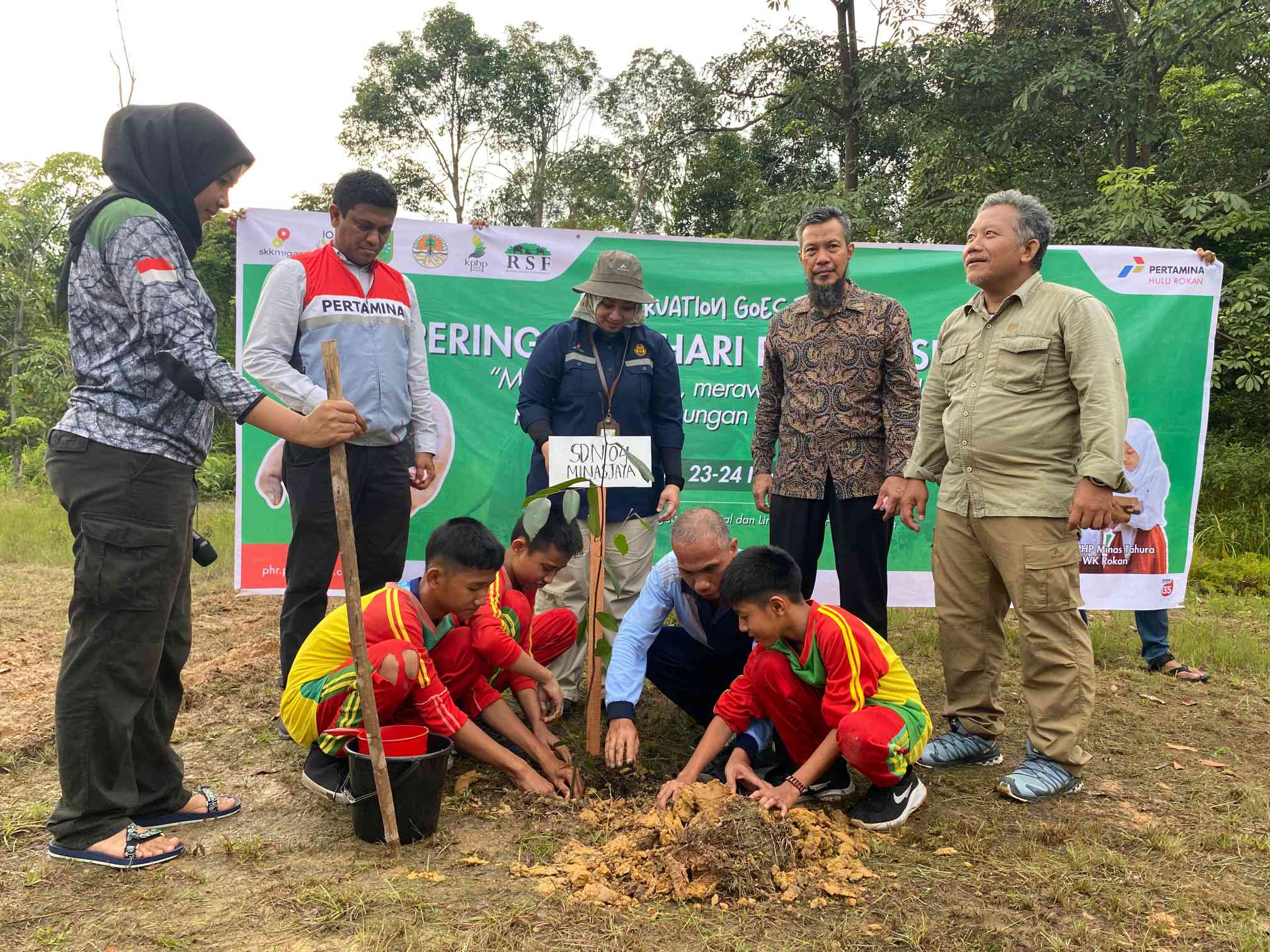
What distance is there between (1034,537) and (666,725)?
62.0 inches

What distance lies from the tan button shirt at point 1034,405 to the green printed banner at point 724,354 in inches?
77.1

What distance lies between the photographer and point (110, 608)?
2.23 m

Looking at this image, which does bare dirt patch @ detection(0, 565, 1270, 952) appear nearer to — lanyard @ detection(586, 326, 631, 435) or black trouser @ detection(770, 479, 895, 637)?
black trouser @ detection(770, 479, 895, 637)

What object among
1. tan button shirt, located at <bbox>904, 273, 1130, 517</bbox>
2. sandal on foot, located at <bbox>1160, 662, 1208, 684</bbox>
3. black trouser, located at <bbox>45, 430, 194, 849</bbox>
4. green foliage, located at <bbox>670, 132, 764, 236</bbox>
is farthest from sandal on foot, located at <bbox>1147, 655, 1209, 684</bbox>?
green foliage, located at <bbox>670, 132, 764, 236</bbox>

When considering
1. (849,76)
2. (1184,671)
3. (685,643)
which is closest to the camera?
(685,643)

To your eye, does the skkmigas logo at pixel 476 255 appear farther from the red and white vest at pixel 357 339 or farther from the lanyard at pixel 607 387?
the red and white vest at pixel 357 339

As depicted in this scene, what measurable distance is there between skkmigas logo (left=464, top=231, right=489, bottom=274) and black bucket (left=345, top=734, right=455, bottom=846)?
9.49 ft

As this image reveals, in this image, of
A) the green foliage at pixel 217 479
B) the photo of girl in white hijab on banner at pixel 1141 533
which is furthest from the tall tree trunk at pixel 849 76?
the green foliage at pixel 217 479

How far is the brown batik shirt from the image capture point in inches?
136

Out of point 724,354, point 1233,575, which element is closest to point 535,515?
point 724,354

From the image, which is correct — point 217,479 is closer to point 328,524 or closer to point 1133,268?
point 328,524

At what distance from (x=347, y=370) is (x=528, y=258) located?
1.92 meters

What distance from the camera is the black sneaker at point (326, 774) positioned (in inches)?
109

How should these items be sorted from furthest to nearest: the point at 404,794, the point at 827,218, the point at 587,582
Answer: the point at 587,582 → the point at 827,218 → the point at 404,794
